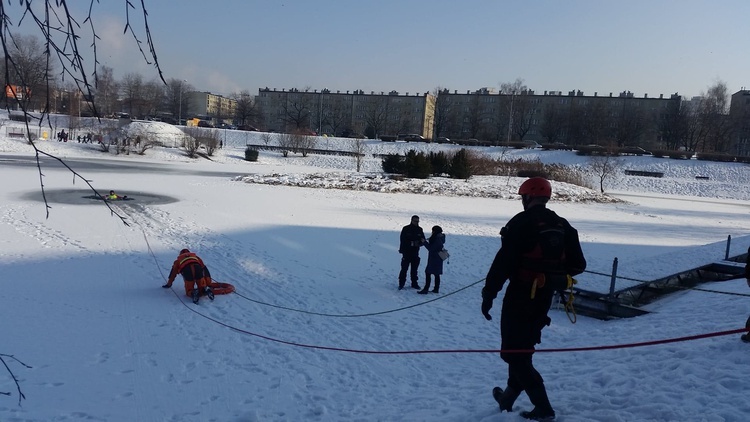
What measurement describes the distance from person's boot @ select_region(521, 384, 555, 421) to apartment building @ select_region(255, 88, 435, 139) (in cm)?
11155

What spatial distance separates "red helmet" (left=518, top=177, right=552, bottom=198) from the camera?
4.33 meters

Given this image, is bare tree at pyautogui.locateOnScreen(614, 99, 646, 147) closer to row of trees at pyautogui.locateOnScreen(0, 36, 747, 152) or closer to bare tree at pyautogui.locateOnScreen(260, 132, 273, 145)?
row of trees at pyautogui.locateOnScreen(0, 36, 747, 152)

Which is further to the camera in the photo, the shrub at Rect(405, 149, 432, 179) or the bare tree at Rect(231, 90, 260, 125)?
the bare tree at Rect(231, 90, 260, 125)

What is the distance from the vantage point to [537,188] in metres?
4.35

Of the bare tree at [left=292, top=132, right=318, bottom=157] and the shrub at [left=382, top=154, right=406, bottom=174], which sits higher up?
the bare tree at [left=292, top=132, right=318, bottom=157]

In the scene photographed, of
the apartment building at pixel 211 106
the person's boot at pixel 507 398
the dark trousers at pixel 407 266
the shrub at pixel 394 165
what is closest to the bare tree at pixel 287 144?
the shrub at pixel 394 165

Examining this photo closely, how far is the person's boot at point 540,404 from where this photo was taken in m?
4.34

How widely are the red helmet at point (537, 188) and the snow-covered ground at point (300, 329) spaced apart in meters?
1.91

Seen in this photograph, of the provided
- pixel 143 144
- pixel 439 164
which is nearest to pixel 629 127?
pixel 439 164

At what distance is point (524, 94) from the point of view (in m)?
107

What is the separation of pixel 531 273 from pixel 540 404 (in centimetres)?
110

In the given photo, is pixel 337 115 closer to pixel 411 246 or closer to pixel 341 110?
pixel 341 110

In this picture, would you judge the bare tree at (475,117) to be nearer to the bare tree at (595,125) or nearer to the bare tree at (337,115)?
the bare tree at (595,125)

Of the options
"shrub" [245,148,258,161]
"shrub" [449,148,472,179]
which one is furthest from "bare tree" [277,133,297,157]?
"shrub" [449,148,472,179]
